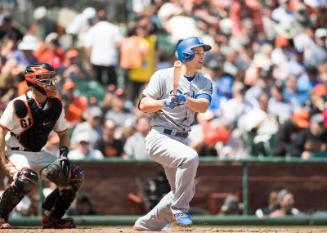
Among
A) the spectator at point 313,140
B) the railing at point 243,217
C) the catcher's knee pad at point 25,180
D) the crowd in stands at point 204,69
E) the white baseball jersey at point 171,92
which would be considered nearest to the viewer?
the white baseball jersey at point 171,92

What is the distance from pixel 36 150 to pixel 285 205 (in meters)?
5.25

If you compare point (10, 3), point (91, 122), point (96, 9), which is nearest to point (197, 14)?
point (96, 9)

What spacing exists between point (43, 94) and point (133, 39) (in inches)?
292

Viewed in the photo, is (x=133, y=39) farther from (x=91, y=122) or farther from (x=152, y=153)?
(x=152, y=153)

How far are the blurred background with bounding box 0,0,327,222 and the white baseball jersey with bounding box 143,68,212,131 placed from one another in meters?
4.19

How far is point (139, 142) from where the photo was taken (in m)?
15.2

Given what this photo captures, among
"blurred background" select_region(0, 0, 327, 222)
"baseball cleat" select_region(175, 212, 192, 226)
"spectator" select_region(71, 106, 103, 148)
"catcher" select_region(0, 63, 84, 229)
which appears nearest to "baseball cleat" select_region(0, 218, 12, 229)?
"catcher" select_region(0, 63, 84, 229)

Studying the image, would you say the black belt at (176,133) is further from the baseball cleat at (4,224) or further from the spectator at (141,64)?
the spectator at (141,64)

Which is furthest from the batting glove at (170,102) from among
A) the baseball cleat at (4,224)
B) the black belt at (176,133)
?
the baseball cleat at (4,224)

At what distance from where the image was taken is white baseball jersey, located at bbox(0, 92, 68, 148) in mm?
10422

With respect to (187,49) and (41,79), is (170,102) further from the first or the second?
(41,79)

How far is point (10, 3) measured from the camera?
1983 cm

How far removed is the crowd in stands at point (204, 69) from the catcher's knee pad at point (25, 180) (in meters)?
3.84

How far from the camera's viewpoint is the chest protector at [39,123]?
1059cm
